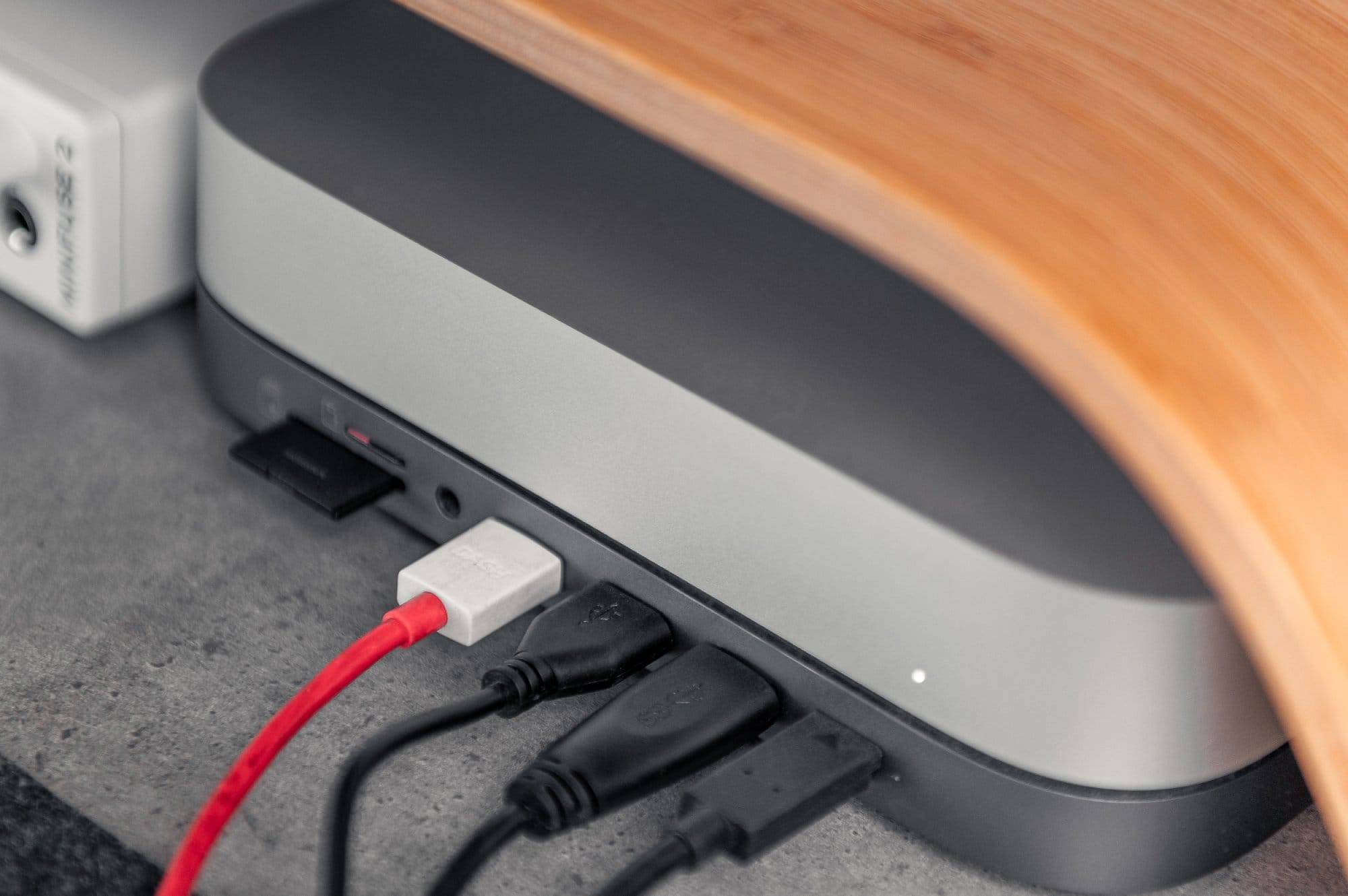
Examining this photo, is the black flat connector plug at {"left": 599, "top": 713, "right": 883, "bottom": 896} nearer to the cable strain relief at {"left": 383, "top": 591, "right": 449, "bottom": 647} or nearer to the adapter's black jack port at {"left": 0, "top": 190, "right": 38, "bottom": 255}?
the cable strain relief at {"left": 383, "top": 591, "right": 449, "bottom": 647}

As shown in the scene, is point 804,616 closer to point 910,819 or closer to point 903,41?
point 910,819

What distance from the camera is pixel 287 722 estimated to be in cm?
52

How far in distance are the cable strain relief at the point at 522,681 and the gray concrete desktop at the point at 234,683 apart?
28mm

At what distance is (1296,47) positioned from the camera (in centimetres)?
52

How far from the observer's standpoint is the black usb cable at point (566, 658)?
0.52 m

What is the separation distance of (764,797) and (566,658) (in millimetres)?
93

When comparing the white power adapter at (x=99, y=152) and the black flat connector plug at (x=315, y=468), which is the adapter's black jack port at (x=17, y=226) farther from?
the black flat connector plug at (x=315, y=468)

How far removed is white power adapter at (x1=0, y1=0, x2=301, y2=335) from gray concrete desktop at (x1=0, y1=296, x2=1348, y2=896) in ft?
0.16

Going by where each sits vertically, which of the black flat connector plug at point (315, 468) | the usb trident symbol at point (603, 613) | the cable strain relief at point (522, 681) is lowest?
the black flat connector plug at point (315, 468)

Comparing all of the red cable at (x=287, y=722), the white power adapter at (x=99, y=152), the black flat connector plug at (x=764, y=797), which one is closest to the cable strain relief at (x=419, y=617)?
the red cable at (x=287, y=722)

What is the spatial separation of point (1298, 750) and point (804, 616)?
0.17 m

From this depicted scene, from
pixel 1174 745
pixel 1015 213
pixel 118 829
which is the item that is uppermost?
pixel 1015 213

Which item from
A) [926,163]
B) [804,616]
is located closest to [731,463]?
[804,616]

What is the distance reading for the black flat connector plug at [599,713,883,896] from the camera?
1.60 ft
